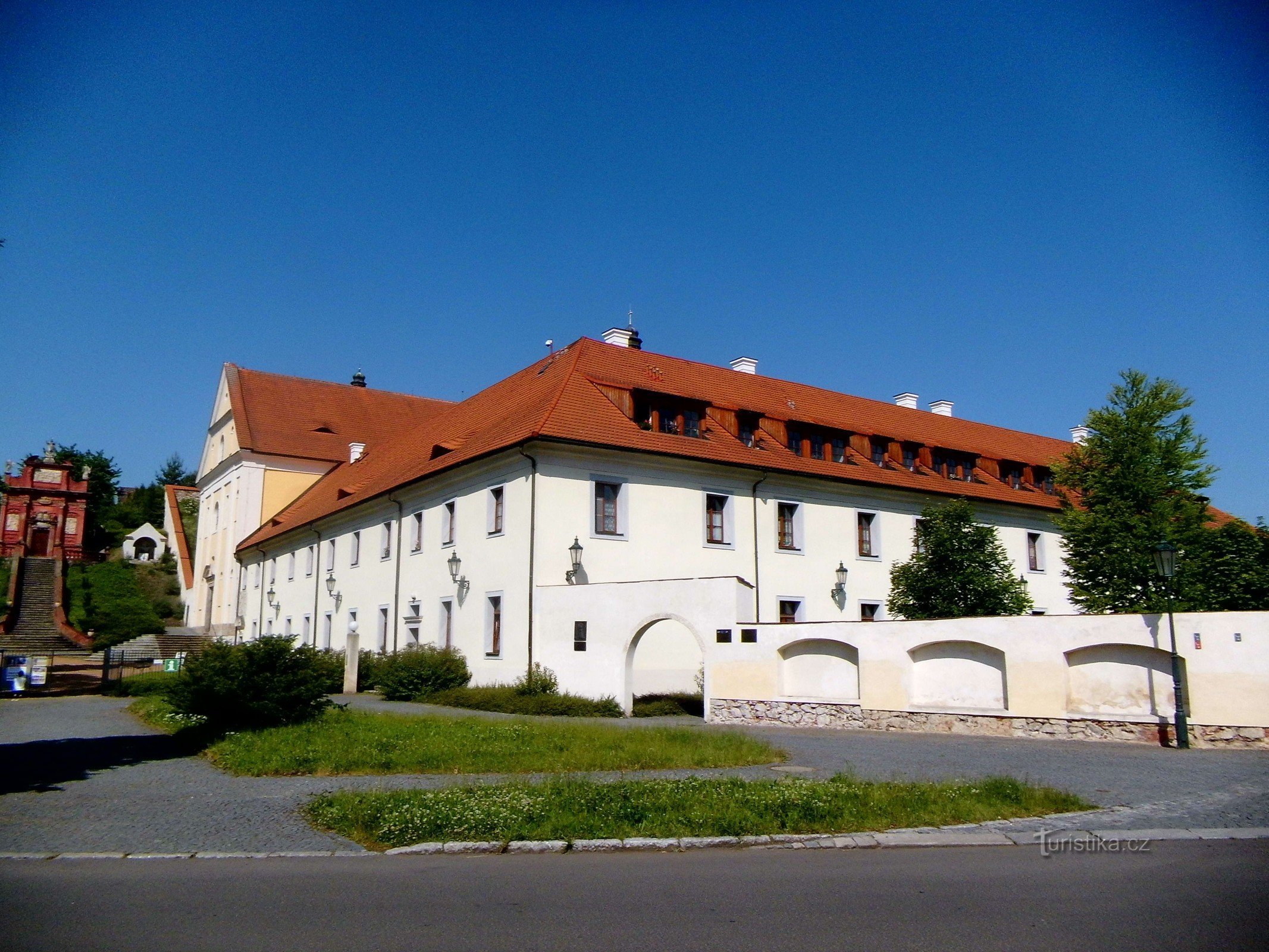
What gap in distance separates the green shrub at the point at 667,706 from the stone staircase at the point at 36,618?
3031 centimetres

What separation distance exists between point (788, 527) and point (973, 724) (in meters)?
13.1

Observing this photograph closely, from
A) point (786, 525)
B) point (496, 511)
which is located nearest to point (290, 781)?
point (496, 511)

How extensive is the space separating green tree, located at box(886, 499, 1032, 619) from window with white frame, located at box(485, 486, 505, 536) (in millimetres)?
11994

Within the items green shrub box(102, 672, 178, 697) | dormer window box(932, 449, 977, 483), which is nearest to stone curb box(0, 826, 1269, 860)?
green shrub box(102, 672, 178, 697)

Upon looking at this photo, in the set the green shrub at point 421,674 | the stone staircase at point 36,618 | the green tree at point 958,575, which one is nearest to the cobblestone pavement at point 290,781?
the green shrub at point 421,674

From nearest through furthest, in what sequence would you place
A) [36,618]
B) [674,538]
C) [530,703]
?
[530,703]
[674,538]
[36,618]

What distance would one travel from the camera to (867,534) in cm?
3338

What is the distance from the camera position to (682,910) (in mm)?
6297

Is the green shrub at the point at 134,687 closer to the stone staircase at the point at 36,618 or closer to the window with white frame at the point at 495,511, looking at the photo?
the window with white frame at the point at 495,511

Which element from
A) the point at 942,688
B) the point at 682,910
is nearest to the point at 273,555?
the point at 942,688

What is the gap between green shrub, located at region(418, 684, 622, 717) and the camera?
22328mm

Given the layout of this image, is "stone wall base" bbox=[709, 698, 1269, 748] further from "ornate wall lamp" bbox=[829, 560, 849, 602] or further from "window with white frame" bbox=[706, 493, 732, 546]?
"ornate wall lamp" bbox=[829, 560, 849, 602]

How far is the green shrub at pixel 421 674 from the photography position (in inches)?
1040

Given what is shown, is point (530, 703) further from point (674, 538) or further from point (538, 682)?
point (674, 538)
